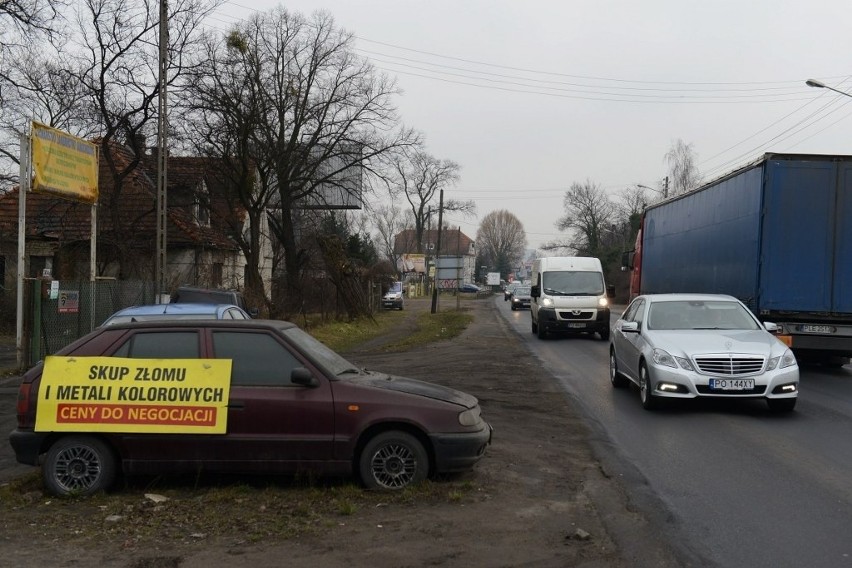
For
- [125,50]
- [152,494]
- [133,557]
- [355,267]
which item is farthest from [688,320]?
[355,267]

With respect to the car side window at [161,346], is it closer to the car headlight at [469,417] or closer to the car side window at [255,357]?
the car side window at [255,357]

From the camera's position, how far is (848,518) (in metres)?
5.81

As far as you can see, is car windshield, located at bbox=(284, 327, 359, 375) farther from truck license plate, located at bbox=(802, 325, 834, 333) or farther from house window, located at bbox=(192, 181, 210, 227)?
house window, located at bbox=(192, 181, 210, 227)

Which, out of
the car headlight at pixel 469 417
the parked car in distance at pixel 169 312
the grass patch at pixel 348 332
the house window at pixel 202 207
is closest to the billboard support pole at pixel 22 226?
the parked car in distance at pixel 169 312

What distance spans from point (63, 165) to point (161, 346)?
12.3m

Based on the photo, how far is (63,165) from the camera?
685 inches

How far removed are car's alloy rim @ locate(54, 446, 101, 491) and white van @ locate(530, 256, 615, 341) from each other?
1924cm

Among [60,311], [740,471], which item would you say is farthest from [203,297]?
[740,471]

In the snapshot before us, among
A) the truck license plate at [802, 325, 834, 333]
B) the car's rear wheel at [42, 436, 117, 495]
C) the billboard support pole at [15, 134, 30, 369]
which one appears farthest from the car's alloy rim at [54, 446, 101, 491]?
the truck license plate at [802, 325, 834, 333]

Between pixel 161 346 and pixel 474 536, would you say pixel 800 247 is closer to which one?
pixel 474 536

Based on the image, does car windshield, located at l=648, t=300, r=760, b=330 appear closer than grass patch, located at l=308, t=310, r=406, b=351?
Yes

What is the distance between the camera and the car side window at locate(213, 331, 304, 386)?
6625 millimetres

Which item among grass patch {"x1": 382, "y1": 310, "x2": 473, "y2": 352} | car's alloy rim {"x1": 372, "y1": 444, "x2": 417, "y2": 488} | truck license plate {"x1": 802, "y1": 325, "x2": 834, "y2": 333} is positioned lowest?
grass patch {"x1": 382, "y1": 310, "x2": 473, "y2": 352}

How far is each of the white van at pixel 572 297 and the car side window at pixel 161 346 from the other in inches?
739
